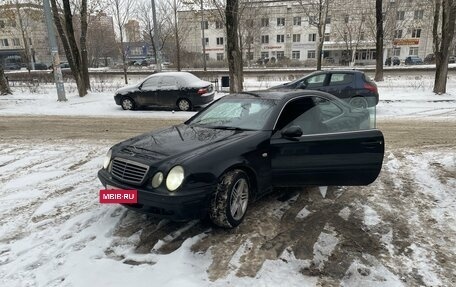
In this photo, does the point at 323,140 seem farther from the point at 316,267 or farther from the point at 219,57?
the point at 219,57

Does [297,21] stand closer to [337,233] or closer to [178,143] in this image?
[178,143]

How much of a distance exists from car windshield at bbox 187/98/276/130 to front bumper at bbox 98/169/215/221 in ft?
3.96

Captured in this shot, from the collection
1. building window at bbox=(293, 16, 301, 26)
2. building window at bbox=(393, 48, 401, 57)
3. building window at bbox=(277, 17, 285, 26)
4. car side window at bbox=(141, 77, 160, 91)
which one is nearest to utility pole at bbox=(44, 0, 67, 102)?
car side window at bbox=(141, 77, 160, 91)

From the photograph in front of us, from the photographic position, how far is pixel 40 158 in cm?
729

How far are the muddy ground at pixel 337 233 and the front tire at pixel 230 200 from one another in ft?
0.58

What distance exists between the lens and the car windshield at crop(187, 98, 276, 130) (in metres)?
4.60

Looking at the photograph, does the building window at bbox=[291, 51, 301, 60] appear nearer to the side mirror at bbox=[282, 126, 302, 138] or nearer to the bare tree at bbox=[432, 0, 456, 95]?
the bare tree at bbox=[432, 0, 456, 95]

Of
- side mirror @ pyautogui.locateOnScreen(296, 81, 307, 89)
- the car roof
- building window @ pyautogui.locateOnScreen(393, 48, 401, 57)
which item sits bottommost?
side mirror @ pyautogui.locateOnScreen(296, 81, 307, 89)

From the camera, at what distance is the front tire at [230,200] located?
12.5 ft

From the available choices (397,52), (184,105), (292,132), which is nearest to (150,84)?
(184,105)

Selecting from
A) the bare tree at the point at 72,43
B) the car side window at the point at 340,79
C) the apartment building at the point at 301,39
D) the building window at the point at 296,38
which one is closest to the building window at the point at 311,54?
the apartment building at the point at 301,39

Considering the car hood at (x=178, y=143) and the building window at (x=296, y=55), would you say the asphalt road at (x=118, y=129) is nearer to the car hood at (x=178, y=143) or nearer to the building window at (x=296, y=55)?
the car hood at (x=178, y=143)

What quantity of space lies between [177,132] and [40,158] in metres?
4.08

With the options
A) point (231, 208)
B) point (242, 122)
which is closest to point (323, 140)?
point (242, 122)
